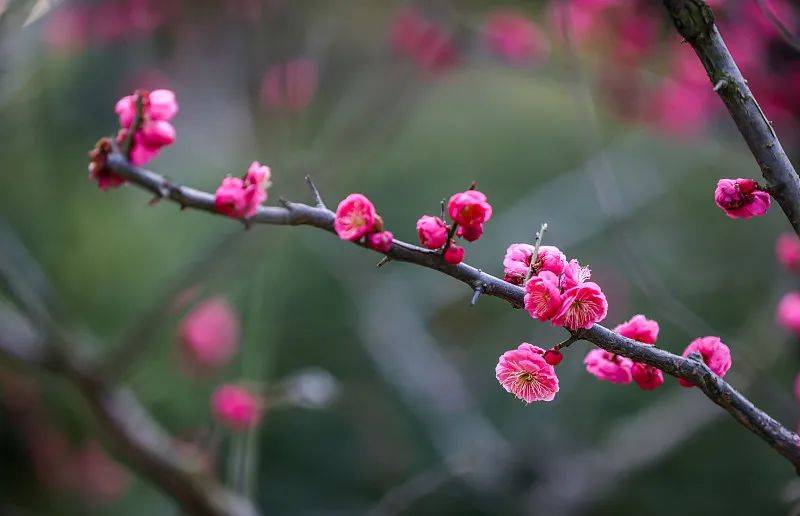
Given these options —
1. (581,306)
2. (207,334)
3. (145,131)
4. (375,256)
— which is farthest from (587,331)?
(375,256)

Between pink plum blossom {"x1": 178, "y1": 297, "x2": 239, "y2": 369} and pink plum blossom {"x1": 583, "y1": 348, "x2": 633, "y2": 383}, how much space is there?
6.37 feet

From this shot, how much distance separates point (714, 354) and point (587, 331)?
169 millimetres

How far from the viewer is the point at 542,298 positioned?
65 centimetres

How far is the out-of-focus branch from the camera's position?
25.2 inches

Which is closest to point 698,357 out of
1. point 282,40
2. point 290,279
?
point 282,40

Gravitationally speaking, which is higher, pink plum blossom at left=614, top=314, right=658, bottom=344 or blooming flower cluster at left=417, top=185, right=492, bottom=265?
blooming flower cluster at left=417, top=185, right=492, bottom=265

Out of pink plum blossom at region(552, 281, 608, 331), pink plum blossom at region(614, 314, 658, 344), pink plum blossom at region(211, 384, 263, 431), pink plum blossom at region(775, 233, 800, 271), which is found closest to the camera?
pink plum blossom at region(552, 281, 608, 331)

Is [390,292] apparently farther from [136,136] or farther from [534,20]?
[136,136]

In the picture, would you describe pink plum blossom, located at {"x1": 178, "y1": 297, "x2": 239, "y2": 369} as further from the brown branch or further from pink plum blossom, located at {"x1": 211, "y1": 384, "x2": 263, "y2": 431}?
the brown branch

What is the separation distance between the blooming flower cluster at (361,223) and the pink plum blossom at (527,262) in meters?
0.12

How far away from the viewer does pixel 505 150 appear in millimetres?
4391

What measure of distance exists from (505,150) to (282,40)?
2.75m

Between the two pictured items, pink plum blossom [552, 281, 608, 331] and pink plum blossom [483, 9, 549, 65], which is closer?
pink plum blossom [552, 281, 608, 331]

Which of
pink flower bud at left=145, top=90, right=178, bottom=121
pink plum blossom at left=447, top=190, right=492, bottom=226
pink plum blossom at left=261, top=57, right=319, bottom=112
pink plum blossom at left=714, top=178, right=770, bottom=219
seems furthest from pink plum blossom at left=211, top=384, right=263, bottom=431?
pink plum blossom at left=714, top=178, right=770, bottom=219
